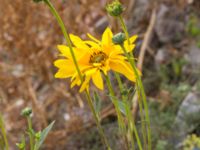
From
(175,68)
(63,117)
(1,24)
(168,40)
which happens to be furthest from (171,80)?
(1,24)

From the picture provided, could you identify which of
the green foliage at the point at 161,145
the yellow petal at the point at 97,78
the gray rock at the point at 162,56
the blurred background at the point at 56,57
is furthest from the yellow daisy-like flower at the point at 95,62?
the gray rock at the point at 162,56

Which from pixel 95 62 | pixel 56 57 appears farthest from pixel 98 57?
pixel 56 57

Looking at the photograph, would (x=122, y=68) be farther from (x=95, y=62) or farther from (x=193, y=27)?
(x=193, y=27)

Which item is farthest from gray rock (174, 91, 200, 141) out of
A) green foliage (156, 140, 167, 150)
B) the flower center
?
the flower center

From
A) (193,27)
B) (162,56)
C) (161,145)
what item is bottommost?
(161,145)

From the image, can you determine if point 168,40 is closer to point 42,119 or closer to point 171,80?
point 171,80

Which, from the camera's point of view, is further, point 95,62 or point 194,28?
point 194,28

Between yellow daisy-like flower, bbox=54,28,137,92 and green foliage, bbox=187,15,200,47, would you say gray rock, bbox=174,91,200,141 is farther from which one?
yellow daisy-like flower, bbox=54,28,137,92

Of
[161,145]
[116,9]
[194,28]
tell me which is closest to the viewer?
[116,9]
